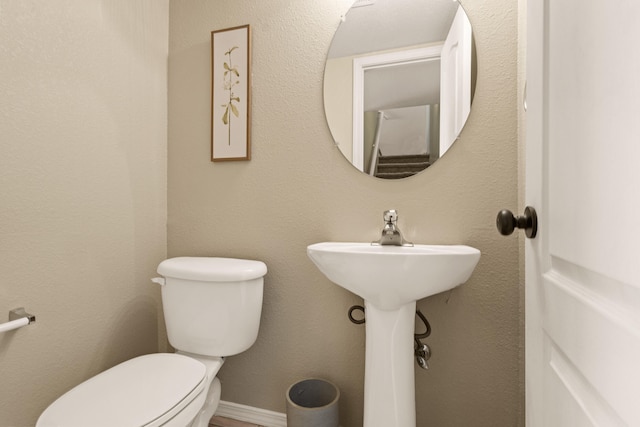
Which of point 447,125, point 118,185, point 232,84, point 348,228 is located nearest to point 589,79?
point 447,125

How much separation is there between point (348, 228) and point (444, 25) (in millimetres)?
843

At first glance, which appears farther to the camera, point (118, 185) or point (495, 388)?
point (118, 185)

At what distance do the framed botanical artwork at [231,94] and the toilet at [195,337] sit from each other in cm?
51

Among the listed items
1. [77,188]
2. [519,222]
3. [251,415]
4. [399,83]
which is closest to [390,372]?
[519,222]

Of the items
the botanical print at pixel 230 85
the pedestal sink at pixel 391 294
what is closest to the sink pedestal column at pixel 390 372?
the pedestal sink at pixel 391 294

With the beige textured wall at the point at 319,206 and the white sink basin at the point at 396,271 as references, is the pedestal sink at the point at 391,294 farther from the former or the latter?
Answer: the beige textured wall at the point at 319,206

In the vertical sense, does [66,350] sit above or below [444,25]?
below

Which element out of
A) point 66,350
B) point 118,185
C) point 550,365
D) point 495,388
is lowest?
point 495,388

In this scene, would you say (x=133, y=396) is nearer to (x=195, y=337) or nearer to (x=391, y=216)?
(x=195, y=337)

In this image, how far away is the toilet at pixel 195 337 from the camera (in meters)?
0.96

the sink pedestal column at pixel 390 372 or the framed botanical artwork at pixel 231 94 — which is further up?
the framed botanical artwork at pixel 231 94

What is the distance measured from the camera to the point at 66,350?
1185 mm

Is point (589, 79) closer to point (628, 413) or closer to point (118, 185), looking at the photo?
point (628, 413)

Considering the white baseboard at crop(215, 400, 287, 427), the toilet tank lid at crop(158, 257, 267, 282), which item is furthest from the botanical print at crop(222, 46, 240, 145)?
the white baseboard at crop(215, 400, 287, 427)
